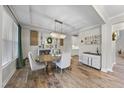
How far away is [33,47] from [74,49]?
4953 mm

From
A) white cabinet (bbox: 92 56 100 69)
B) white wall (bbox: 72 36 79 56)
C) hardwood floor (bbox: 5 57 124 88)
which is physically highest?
white wall (bbox: 72 36 79 56)

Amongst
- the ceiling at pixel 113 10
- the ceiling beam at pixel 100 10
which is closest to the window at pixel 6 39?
the ceiling beam at pixel 100 10

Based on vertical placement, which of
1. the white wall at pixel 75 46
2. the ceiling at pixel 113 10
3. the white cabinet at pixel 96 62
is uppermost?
the ceiling at pixel 113 10

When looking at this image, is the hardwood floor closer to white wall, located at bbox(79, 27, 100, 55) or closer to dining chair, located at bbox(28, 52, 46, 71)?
dining chair, located at bbox(28, 52, 46, 71)

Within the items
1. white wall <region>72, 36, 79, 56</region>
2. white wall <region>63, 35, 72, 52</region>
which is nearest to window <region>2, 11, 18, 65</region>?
white wall <region>63, 35, 72, 52</region>

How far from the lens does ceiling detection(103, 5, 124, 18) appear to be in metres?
4.14

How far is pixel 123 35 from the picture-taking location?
11.2 meters

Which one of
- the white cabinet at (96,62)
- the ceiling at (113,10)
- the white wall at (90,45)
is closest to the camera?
the ceiling at (113,10)

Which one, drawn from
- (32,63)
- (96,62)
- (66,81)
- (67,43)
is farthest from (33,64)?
(67,43)

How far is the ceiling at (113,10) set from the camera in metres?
4.14

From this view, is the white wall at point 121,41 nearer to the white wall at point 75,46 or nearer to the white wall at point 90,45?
the white wall at point 75,46

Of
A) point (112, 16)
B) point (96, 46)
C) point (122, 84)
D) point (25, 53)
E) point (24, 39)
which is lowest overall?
point (122, 84)
